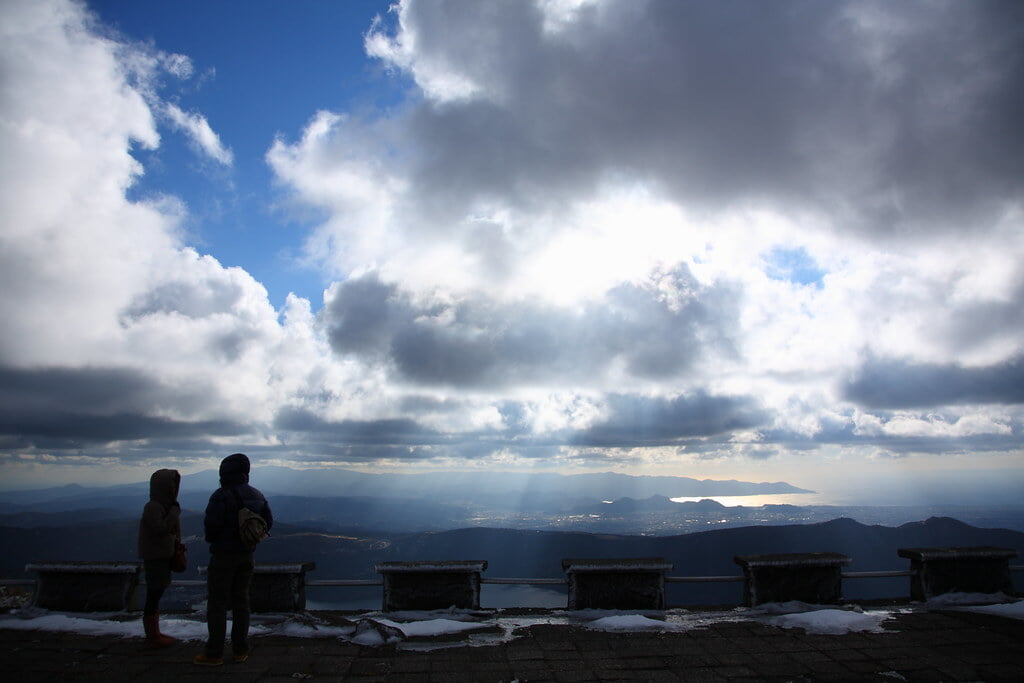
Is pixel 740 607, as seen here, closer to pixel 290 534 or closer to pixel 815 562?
pixel 815 562

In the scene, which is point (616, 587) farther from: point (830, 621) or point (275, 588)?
point (275, 588)

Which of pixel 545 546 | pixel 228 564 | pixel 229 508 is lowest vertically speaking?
pixel 545 546

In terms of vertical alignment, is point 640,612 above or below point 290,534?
above

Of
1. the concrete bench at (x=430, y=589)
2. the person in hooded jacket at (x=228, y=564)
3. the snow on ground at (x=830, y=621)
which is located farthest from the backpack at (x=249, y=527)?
the snow on ground at (x=830, y=621)

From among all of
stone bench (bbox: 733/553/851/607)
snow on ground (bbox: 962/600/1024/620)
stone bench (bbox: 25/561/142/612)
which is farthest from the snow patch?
stone bench (bbox: 25/561/142/612)

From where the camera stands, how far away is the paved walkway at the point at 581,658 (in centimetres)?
594

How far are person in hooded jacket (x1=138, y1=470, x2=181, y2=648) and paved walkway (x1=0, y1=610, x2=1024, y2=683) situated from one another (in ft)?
0.89

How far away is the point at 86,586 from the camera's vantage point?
8.52 m

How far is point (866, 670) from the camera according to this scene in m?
6.12

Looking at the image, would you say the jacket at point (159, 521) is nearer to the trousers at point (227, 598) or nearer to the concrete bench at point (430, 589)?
the trousers at point (227, 598)

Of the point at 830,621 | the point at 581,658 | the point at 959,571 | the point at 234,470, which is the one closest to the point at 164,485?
the point at 234,470

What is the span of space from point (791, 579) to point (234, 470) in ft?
27.0

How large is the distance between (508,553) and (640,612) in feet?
571

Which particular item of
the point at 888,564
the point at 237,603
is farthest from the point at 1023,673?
the point at 888,564
